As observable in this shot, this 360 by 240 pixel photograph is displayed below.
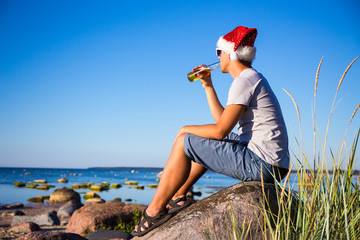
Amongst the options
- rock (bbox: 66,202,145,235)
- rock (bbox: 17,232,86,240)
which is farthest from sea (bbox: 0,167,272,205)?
rock (bbox: 17,232,86,240)

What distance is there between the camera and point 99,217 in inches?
284

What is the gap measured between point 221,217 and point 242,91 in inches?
41.9

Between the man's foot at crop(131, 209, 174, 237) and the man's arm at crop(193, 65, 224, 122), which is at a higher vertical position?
the man's arm at crop(193, 65, 224, 122)

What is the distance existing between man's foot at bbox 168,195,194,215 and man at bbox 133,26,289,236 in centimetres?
7

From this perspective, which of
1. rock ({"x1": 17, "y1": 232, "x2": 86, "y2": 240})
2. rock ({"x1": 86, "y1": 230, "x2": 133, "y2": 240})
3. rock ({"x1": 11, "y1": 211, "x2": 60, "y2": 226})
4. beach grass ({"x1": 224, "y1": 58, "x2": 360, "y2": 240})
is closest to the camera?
beach grass ({"x1": 224, "y1": 58, "x2": 360, "y2": 240})

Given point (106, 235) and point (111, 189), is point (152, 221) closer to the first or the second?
point (106, 235)

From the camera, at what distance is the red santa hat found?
10.0ft

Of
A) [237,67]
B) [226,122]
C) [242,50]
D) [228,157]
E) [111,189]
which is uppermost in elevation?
[242,50]

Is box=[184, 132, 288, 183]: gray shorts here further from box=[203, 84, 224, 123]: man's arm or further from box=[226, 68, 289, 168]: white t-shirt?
box=[203, 84, 224, 123]: man's arm

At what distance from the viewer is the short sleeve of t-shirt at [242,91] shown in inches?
110

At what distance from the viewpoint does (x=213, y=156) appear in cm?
287

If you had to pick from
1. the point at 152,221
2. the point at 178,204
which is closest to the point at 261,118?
the point at 178,204

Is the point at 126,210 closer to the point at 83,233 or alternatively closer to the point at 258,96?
the point at 83,233

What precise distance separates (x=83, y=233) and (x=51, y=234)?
305cm
